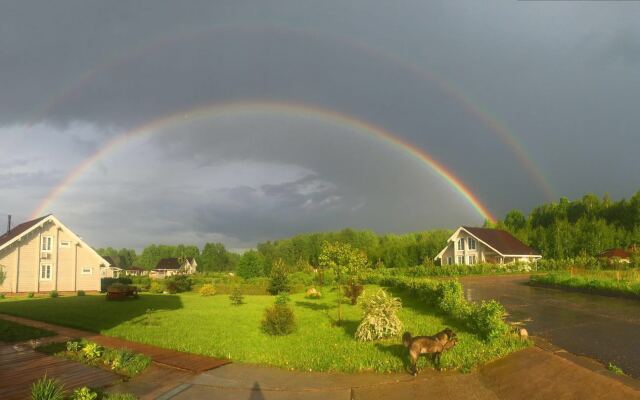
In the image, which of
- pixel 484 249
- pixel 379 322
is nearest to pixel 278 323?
pixel 379 322

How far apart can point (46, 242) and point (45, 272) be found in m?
2.88

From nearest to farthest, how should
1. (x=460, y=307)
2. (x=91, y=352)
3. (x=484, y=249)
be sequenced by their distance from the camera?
(x=91, y=352) → (x=460, y=307) → (x=484, y=249)

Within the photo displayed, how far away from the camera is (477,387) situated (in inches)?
346

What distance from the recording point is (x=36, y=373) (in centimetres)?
986

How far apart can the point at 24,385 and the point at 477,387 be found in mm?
8733

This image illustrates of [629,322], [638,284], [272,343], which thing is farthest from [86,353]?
[638,284]

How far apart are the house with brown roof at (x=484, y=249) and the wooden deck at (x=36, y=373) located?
168ft

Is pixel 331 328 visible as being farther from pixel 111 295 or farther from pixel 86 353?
pixel 111 295

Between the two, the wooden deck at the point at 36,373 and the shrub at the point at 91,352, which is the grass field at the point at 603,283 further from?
the wooden deck at the point at 36,373

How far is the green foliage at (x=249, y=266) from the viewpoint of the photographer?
57.6 m

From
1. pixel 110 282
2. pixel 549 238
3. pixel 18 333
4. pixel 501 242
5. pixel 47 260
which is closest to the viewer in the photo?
pixel 18 333

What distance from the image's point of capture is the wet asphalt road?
10508 mm

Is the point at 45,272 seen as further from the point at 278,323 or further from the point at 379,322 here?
the point at 379,322

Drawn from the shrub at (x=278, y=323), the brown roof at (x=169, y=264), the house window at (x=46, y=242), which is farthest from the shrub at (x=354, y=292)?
the brown roof at (x=169, y=264)
